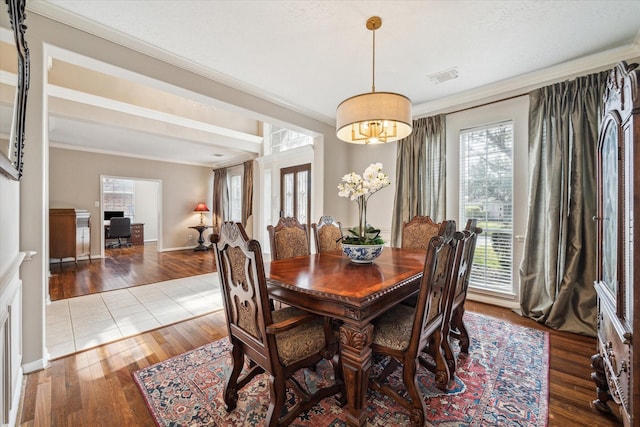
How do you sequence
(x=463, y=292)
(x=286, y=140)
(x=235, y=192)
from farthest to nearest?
(x=235, y=192) < (x=286, y=140) < (x=463, y=292)

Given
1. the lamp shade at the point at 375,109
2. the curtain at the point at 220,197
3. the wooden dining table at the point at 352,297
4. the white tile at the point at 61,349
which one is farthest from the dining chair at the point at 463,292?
the curtain at the point at 220,197

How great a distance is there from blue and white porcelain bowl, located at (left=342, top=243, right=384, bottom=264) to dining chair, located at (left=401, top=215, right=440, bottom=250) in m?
1.13

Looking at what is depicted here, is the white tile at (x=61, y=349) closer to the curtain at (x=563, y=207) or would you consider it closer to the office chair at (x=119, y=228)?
the curtain at (x=563, y=207)

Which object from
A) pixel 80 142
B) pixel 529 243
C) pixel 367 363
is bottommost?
pixel 367 363

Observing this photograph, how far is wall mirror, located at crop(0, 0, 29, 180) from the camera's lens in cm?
114

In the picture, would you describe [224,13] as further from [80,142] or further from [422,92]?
[80,142]

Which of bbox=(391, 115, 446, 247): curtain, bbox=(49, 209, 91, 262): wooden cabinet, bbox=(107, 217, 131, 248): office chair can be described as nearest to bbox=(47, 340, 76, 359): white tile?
bbox=(391, 115, 446, 247): curtain

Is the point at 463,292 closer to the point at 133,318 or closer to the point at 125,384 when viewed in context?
the point at 125,384

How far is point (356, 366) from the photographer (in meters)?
1.32

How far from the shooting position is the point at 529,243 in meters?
2.90

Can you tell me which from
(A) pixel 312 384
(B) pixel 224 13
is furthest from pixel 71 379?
(B) pixel 224 13

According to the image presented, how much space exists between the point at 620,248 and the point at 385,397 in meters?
1.49

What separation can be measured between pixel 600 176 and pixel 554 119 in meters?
1.41

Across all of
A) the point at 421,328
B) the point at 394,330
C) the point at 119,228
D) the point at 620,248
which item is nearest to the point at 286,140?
the point at 394,330
